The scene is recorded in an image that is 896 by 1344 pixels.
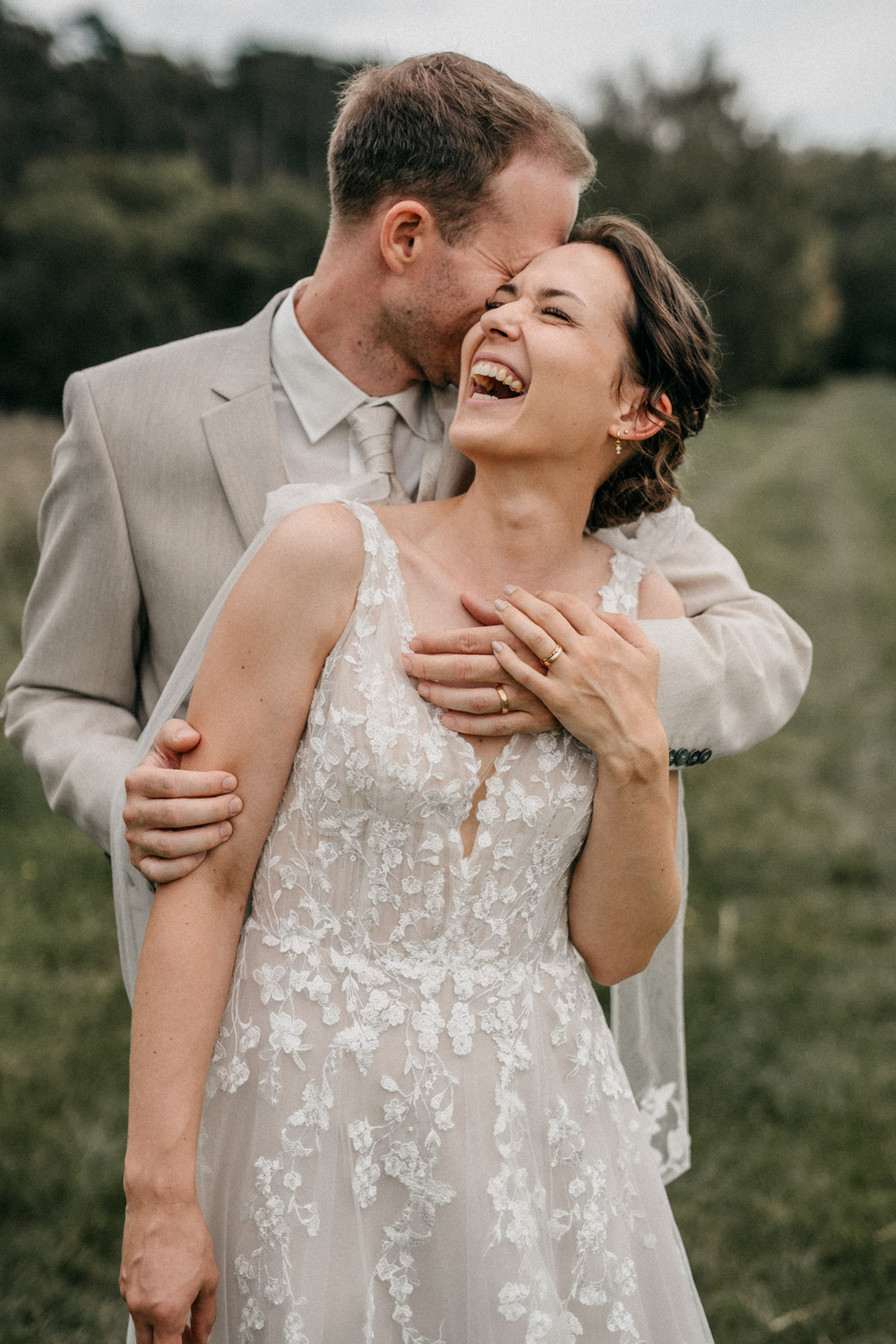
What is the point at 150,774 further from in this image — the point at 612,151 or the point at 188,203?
the point at 612,151

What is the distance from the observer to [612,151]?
1291 inches

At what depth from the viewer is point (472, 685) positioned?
2.04m

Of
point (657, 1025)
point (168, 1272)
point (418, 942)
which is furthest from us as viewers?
point (657, 1025)

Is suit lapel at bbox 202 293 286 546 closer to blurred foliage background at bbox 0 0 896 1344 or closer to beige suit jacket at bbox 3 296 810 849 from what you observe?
beige suit jacket at bbox 3 296 810 849

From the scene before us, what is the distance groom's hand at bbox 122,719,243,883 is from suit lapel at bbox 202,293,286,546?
68 cm

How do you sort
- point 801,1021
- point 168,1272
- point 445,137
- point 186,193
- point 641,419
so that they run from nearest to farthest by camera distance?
point 168,1272 → point 641,419 → point 445,137 → point 801,1021 → point 186,193

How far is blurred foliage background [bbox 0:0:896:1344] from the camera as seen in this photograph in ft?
11.9

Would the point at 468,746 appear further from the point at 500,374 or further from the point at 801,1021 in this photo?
the point at 801,1021

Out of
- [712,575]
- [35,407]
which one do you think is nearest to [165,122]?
[35,407]

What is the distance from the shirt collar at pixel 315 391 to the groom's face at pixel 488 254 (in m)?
0.17

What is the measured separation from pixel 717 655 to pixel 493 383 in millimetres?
767

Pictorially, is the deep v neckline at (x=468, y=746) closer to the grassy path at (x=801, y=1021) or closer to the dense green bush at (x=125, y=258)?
the grassy path at (x=801, y=1021)

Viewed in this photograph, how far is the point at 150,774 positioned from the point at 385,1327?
41.6 inches

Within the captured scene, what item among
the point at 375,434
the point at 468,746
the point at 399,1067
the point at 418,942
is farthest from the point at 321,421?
the point at 399,1067
